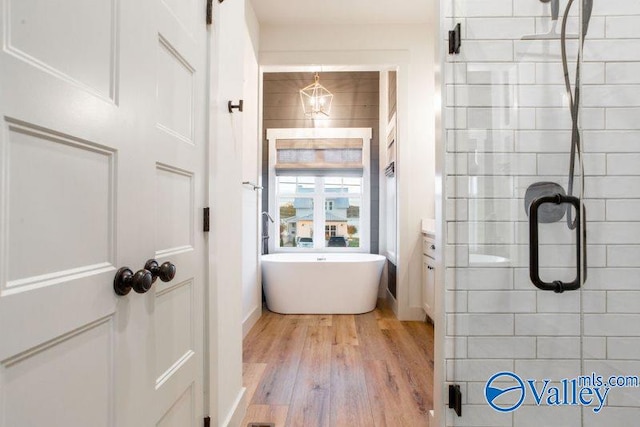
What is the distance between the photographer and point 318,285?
3.09 m

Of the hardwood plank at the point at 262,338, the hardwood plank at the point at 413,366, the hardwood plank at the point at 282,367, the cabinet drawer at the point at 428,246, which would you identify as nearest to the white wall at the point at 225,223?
the hardwood plank at the point at 282,367

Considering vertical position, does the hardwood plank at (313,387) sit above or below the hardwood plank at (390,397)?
below

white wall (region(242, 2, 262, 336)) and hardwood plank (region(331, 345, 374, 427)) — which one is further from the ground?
white wall (region(242, 2, 262, 336))

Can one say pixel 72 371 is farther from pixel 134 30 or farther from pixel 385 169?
pixel 385 169

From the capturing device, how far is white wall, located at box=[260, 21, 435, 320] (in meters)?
2.95

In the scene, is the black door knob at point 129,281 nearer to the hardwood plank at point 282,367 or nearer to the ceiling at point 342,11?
the hardwood plank at point 282,367

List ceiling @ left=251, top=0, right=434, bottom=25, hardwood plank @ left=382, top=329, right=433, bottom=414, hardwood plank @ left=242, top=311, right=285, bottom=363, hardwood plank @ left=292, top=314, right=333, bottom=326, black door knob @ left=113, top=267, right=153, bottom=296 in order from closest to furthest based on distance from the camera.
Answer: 1. black door knob @ left=113, top=267, right=153, bottom=296
2. hardwood plank @ left=382, top=329, right=433, bottom=414
3. hardwood plank @ left=242, top=311, right=285, bottom=363
4. ceiling @ left=251, top=0, right=434, bottom=25
5. hardwood plank @ left=292, top=314, right=333, bottom=326

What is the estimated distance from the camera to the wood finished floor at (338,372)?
156 cm

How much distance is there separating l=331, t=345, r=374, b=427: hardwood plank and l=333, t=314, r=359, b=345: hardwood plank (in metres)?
0.15

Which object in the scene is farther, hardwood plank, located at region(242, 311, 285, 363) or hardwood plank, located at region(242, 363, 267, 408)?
hardwood plank, located at region(242, 311, 285, 363)

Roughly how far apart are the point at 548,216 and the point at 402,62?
222 cm

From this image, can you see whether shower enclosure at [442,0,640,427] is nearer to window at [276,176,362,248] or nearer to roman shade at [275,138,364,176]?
roman shade at [275,138,364,176]

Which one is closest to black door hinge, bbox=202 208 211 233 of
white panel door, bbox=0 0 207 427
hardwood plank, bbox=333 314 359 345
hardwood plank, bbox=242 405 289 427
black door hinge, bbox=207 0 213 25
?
white panel door, bbox=0 0 207 427

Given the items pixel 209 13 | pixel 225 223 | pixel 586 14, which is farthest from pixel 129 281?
pixel 586 14
